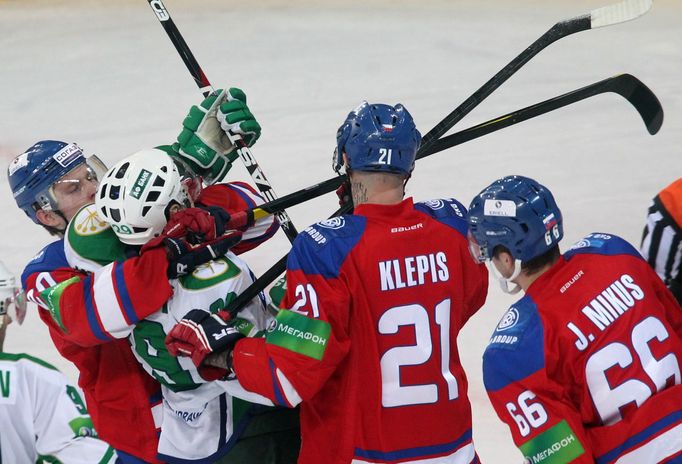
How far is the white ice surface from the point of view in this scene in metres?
5.29

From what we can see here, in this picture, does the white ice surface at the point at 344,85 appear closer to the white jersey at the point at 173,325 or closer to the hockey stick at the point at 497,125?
the hockey stick at the point at 497,125

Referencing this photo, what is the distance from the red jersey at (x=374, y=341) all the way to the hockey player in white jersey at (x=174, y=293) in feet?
0.66

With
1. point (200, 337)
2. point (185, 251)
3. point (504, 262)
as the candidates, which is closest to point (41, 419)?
point (200, 337)

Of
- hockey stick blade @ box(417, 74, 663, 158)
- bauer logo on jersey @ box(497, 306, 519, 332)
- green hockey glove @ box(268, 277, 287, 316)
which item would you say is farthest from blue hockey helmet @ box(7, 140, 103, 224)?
bauer logo on jersey @ box(497, 306, 519, 332)

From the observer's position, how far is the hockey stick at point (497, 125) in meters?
2.81

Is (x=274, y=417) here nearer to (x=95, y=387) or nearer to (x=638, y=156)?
(x=95, y=387)

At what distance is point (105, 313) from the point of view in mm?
2588

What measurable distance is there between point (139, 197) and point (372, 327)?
0.64 metres

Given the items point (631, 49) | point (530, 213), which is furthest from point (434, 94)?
point (530, 213)

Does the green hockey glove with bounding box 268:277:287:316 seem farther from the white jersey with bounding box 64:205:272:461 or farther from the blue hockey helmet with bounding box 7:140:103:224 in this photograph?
the blue hockey helmet with bounding box 7:140:103:224

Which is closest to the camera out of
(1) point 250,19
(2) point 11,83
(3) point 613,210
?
(3) point 613,210

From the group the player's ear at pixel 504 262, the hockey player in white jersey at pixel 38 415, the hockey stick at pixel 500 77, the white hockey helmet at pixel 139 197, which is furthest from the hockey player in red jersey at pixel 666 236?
the hockey player in white jersey at pixel 38 415

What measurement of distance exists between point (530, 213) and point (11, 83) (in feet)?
17.5

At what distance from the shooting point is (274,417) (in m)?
2.96
